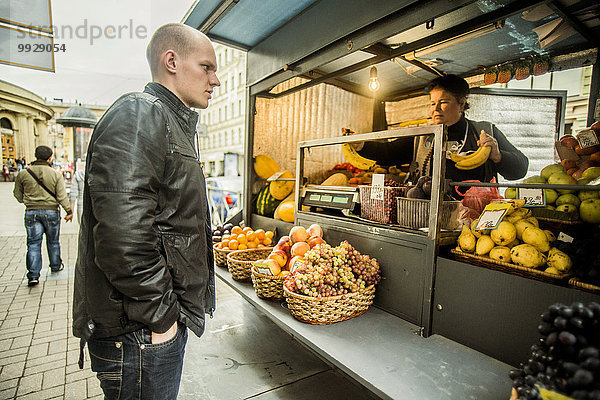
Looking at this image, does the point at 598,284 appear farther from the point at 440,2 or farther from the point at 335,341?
the point at 440,2

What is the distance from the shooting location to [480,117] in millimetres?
3646

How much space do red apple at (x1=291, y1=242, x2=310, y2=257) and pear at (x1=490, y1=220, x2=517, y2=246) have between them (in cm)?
122

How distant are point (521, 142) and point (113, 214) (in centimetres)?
422

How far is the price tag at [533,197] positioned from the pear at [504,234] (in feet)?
0.64

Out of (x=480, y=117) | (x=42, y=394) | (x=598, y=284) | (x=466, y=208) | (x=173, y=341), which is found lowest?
(x=42, y=394)

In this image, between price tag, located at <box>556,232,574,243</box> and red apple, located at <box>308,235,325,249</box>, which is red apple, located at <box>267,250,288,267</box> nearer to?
red apple, located at <box>308,235,325,249</box>

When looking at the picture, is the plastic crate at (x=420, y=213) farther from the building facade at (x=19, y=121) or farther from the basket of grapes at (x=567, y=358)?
the building facade at (x=19, y=121)

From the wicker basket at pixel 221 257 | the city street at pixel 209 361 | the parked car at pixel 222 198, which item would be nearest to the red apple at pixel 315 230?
the wicker basket at pixel 221 257

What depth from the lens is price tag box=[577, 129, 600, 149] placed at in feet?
5.32

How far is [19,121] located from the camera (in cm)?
2909

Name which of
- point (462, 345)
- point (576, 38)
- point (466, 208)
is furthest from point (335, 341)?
point (576, 38)

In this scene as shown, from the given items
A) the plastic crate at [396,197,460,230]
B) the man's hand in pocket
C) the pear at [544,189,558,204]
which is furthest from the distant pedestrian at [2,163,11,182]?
the pear at [544,189,558,204]

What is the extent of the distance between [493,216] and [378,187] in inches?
28.9

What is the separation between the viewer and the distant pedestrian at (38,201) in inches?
180
